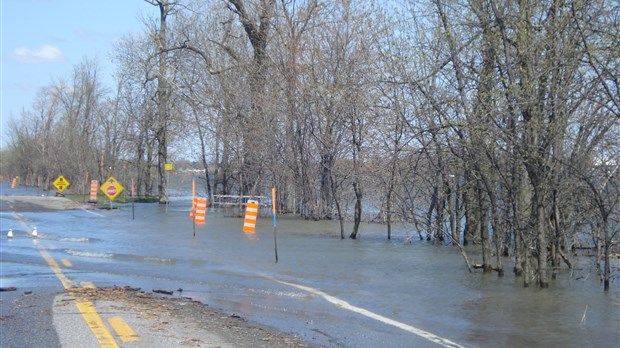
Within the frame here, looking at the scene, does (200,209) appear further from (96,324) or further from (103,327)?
(103,327)

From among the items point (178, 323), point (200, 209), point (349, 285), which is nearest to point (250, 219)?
point (200, 209)

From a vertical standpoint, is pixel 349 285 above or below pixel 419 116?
below

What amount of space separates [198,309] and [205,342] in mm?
2391

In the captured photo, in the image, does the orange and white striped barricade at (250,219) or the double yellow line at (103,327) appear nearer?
the double yellow line at (103,327)

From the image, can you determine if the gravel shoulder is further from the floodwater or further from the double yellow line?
the floodwater

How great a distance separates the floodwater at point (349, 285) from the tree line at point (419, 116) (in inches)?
37.1

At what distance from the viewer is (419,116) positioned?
1334cm

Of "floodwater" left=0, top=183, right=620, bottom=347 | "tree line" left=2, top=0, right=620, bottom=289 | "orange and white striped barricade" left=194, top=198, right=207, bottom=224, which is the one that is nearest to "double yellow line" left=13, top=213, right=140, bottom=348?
"floodwater" left=0, top=183, right=620, bottom=347

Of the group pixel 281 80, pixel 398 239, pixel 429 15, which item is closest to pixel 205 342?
pixel 429 15

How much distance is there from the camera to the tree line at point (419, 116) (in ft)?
35.1

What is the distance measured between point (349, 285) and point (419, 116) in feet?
11.2

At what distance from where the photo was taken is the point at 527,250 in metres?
12.0

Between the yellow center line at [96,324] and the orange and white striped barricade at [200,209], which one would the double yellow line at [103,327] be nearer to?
the yellow center line at [96,324]

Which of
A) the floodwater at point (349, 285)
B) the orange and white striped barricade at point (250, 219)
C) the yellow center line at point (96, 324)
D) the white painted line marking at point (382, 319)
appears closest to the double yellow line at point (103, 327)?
the yellow center line at point (96, 324)
